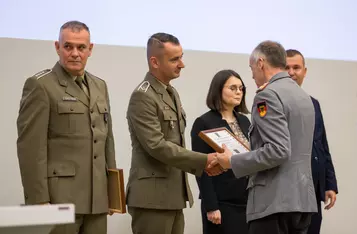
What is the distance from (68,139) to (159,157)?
1.45 ft

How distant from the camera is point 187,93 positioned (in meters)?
4.05

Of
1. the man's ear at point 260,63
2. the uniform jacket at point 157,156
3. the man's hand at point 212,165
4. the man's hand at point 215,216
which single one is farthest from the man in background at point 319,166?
the man's ear at point 260,63

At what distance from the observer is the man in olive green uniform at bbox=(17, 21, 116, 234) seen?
2.34 m

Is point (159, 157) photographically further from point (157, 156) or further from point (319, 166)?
point (319, 166)

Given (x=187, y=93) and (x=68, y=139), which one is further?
(x=187, y=93)

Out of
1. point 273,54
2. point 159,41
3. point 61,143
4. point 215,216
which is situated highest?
point 159,41

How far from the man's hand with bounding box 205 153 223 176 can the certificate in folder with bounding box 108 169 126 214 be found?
459 mm

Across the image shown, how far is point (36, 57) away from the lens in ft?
11.9

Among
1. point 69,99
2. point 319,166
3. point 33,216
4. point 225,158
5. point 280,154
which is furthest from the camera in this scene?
point 319,166

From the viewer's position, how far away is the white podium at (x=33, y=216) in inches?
52.5

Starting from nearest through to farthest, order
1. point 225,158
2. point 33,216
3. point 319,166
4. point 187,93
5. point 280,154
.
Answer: point 33,216
point 280,154
point 225,158
point 319,166
point 187,93

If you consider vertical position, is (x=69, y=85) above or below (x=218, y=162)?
above


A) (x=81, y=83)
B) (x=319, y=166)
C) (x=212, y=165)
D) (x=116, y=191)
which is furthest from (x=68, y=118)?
(x=319, y=166)

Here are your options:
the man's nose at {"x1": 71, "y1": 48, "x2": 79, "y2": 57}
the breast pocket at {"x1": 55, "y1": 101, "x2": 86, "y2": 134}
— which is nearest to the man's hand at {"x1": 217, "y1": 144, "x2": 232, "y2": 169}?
the breast pocket at {"x1": 55, "y1": 101, "x2": 86, "y2": 134}
